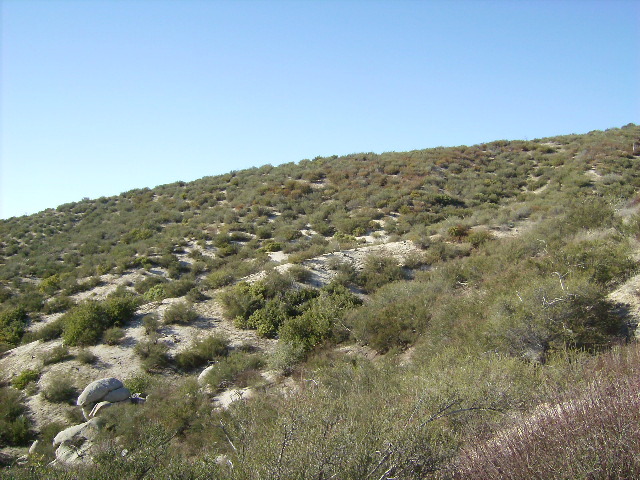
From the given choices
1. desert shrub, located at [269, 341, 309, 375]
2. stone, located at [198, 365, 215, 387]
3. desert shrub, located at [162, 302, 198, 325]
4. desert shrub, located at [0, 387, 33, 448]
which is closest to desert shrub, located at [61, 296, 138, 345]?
desert shrub, located at [162, 302, 198, 325]

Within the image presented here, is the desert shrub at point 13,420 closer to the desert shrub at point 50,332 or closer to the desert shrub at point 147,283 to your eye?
the desert shrub at point 50,332

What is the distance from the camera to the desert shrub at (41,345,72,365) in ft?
37.0

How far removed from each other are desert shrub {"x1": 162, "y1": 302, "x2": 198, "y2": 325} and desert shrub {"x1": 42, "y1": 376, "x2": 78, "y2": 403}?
322 cm

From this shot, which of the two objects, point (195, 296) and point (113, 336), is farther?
point (195, 296)

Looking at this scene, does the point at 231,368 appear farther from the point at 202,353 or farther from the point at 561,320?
the point at 561,320

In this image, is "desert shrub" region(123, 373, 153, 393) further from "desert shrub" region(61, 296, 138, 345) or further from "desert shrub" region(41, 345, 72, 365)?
"desert shrub" region(61, 296, 138, 345)

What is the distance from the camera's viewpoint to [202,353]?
1125 cm

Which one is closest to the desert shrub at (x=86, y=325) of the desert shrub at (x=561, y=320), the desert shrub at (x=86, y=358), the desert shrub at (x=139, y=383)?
the desert shrub at (x=86, y=358)

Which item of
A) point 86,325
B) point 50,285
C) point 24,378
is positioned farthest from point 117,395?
point 50,285

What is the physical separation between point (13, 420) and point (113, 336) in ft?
10.5

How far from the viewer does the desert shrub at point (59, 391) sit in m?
9.91

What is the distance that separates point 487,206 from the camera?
72.4ft

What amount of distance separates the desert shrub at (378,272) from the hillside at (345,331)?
7cm

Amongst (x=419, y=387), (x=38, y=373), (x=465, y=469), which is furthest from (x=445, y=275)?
(x=38, y=373)
